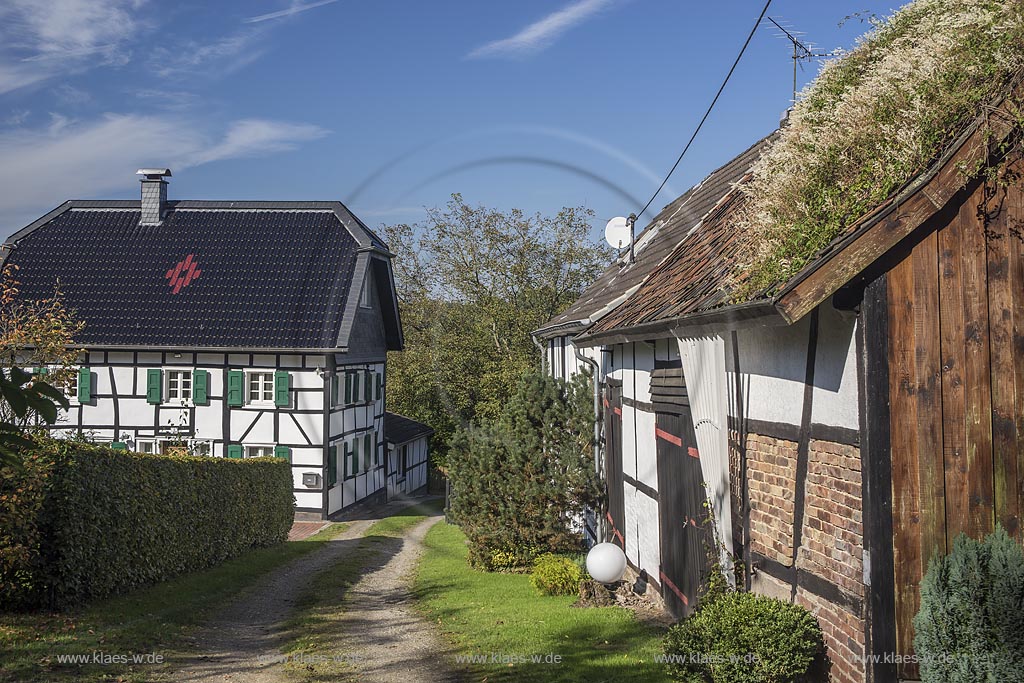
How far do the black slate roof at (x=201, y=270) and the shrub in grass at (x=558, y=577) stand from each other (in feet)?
44.2

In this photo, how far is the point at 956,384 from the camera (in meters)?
4.80

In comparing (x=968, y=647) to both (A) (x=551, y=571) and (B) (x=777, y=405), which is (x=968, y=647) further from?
(A) (x=551, y=571)

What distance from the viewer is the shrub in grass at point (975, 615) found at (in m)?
4.32

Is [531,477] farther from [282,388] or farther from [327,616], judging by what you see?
[282,388]

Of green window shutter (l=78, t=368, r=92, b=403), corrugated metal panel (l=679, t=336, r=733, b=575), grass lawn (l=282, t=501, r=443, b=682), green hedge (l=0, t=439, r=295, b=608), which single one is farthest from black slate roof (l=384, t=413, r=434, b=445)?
corrugated metal panel (l=679, t=336, r=733, b=575)

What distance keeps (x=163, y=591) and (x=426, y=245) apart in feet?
84.3

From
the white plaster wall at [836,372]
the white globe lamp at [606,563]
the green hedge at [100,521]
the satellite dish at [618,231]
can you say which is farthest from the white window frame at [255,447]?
the white plaster wall at [836,372]

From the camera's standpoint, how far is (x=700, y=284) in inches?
290

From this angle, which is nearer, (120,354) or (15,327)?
(15,327)

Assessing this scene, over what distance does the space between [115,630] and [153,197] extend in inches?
850

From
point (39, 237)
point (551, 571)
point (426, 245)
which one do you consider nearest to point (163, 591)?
point (551, 571)

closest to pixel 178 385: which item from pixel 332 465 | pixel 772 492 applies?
pixel 332 465

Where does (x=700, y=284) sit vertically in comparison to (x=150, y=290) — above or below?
below

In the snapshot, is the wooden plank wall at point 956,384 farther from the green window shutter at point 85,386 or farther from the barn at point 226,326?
the green window shutter at point 85,386
